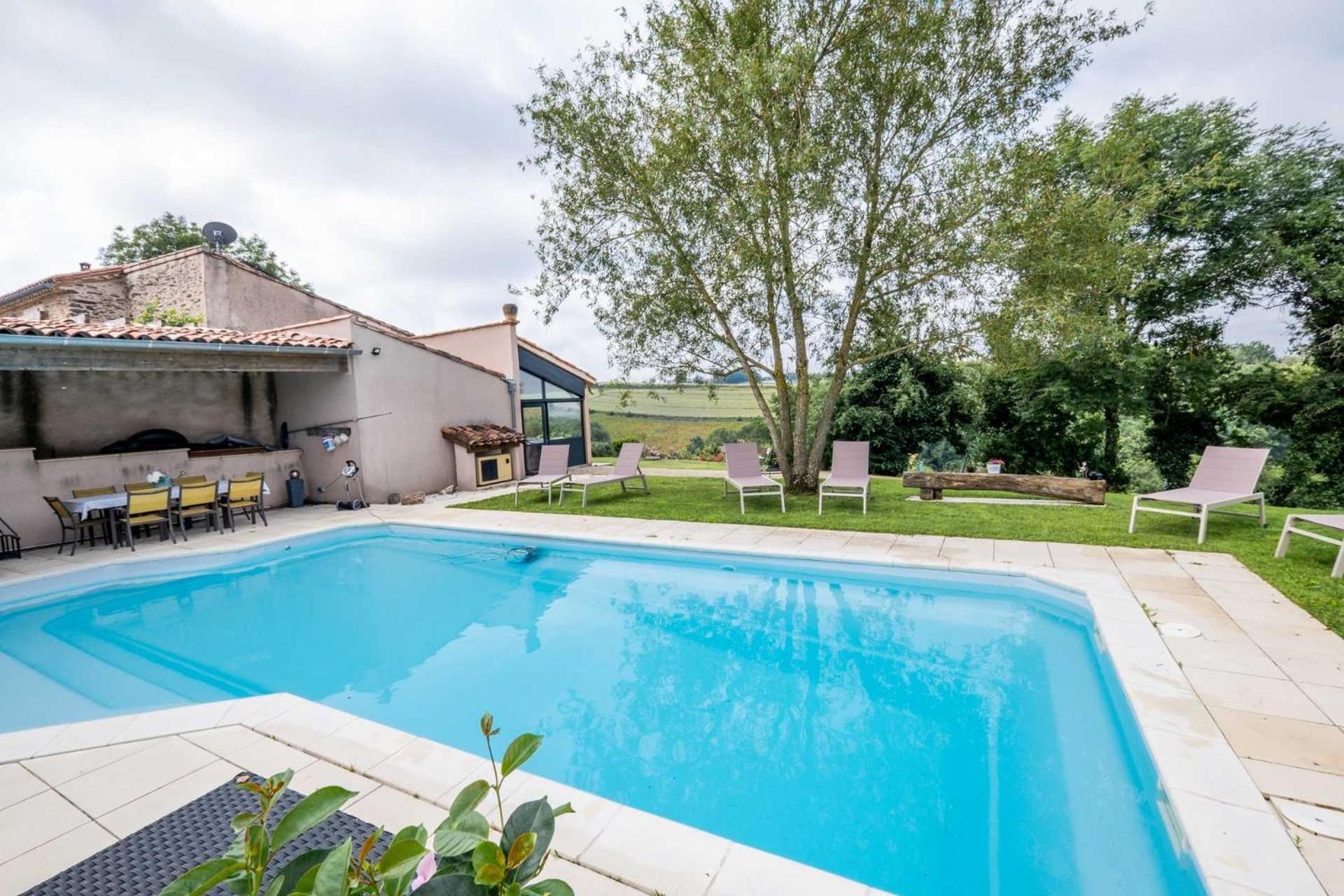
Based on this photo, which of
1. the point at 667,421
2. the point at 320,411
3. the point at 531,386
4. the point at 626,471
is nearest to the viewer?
the point at 320,411

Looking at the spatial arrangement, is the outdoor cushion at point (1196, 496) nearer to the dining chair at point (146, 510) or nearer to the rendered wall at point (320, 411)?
the rendered wall at point (320, 411)

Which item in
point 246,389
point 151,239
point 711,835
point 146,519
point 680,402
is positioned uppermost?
point 151,239

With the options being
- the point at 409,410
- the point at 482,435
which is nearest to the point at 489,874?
the point at 409,410

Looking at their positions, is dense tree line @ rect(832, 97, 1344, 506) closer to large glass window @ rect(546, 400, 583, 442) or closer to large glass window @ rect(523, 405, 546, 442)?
large glass window @ rect(546, 400, 583, 442)

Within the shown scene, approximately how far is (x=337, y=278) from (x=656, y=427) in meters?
17.6

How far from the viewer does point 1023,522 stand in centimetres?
764

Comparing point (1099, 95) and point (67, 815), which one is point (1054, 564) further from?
point (1099, 95)

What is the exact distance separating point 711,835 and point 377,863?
81.5 inches

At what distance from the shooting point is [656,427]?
20297mm

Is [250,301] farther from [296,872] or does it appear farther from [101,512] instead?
[296,872]

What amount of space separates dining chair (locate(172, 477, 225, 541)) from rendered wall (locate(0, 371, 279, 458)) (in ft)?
6.90

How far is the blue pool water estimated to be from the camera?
2.81 meters

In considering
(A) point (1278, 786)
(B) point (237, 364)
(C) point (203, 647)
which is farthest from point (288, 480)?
(A) point (1278, 786)

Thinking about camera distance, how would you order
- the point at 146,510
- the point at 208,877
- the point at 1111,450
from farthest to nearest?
1. the point at 1111,450
2. the point at 146,510
3. the point at 208,877
